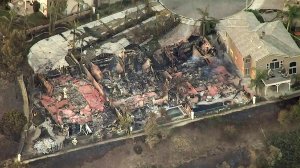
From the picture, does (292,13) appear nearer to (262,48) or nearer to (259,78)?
(262,48)

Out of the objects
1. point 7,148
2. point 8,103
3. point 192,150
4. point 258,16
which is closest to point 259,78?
point 192,150

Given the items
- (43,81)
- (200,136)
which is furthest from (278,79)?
(43,81)

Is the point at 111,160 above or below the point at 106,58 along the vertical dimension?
below

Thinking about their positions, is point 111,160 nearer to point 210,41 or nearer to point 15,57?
point 15,57

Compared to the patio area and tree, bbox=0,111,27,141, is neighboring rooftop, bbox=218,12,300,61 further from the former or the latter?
tree, bbox=0,111,27,141

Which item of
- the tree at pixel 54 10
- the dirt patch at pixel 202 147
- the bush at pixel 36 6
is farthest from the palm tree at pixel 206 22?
the bush at pixel 36 6

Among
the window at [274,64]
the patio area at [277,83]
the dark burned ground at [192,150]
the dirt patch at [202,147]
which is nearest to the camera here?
the dark burned ground at [192,150]

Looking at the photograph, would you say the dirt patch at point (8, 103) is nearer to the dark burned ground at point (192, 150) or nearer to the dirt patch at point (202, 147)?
the dark burned ground at point (192, 150)
